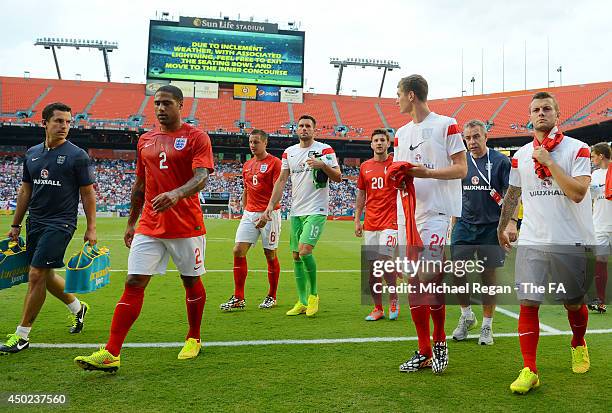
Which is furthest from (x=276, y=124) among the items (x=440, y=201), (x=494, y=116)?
(x=440, y=201)

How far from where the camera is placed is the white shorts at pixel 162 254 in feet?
13.3

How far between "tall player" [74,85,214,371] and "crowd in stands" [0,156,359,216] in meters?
36.0

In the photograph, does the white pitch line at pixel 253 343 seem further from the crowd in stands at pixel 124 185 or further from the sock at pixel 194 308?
the crowd in stands at pixel 124 185

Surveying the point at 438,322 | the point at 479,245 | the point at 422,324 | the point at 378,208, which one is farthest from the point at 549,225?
the point at 378,208

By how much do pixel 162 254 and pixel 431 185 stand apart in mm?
2316

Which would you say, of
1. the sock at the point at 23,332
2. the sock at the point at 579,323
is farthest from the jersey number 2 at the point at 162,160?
the sock at the point at 579,323

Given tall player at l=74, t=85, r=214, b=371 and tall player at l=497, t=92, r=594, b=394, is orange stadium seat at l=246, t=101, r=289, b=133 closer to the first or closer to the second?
tall player at l=74, t=85, r=214, b=371

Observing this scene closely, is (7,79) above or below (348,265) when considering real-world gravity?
Result: above

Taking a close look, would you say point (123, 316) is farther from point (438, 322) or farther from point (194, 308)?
point (438, 322)

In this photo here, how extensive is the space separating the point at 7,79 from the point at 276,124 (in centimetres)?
2774

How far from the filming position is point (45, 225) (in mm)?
4652

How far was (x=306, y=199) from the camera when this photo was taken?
6.46 meters

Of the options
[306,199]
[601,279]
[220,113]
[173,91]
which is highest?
[220,113]

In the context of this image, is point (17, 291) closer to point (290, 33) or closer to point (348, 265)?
point (348, 265)
